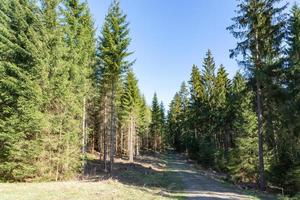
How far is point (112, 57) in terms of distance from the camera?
1000 inches

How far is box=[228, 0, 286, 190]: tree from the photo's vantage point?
17969 millimetres

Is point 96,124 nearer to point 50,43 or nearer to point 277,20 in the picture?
point 50,43

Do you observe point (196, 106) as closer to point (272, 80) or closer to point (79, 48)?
point (272, 80)

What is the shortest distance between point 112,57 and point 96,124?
1906cm

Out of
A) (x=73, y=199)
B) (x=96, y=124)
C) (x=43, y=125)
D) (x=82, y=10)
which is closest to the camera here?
(x=73, y=199)

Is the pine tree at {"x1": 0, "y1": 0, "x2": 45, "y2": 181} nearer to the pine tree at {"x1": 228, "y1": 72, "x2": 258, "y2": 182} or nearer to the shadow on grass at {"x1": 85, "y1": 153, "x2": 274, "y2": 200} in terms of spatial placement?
the shadow on grass at {"x1": 85, "y1": 153, "x2": 274, "y2": 200}

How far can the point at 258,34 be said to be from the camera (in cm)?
1861

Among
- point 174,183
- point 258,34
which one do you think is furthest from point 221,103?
point 174,183

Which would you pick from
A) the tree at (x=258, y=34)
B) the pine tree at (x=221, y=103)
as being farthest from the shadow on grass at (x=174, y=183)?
the pine tree at (x=221, y=103)

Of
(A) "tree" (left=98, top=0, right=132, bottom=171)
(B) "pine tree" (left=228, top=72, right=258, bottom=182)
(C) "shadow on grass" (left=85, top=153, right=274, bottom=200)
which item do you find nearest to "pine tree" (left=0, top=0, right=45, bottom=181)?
(C) "shadow on grass" (left=85, top=153, right=274, bottom=200)

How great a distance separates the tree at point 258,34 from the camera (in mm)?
17969

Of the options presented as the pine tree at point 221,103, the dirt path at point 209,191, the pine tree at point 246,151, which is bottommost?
the dirt path at point 209,191

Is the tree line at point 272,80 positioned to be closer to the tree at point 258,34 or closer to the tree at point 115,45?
the tree at point 258,34

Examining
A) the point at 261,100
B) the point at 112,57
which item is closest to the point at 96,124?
the point at 112,57
